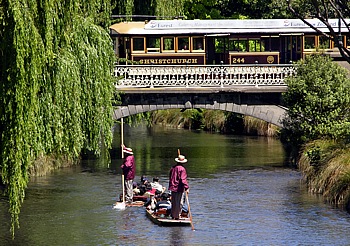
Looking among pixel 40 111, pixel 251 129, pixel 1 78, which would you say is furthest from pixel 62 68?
pixel 251 129

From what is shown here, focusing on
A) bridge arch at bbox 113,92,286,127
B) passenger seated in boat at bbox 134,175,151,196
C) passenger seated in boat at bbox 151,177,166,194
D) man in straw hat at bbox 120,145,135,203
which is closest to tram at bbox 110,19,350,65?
bridge arch at bbox 113,92,286,127

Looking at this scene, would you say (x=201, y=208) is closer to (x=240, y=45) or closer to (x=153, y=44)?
(x=153, y=44)

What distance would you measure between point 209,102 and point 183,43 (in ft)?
24.8

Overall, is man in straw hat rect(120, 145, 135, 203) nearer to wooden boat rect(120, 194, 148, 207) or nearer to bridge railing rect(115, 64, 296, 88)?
wooden boat rect(120, 194, 148, 207)

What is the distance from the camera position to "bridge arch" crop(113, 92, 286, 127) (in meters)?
38.3

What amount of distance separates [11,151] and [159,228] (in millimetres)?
6537

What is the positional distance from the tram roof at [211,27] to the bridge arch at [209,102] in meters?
6.04

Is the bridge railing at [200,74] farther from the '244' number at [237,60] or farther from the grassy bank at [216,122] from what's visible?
the grassy bank at [216,122]

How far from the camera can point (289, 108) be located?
3575cm

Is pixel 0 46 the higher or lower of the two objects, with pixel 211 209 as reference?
Answer: higher

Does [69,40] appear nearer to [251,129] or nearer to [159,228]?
[159,228]

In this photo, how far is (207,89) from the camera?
3797cm

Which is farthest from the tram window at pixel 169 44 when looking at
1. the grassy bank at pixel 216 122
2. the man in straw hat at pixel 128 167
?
the man in straw hat at pixel 128 167

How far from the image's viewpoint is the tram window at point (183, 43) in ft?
147
